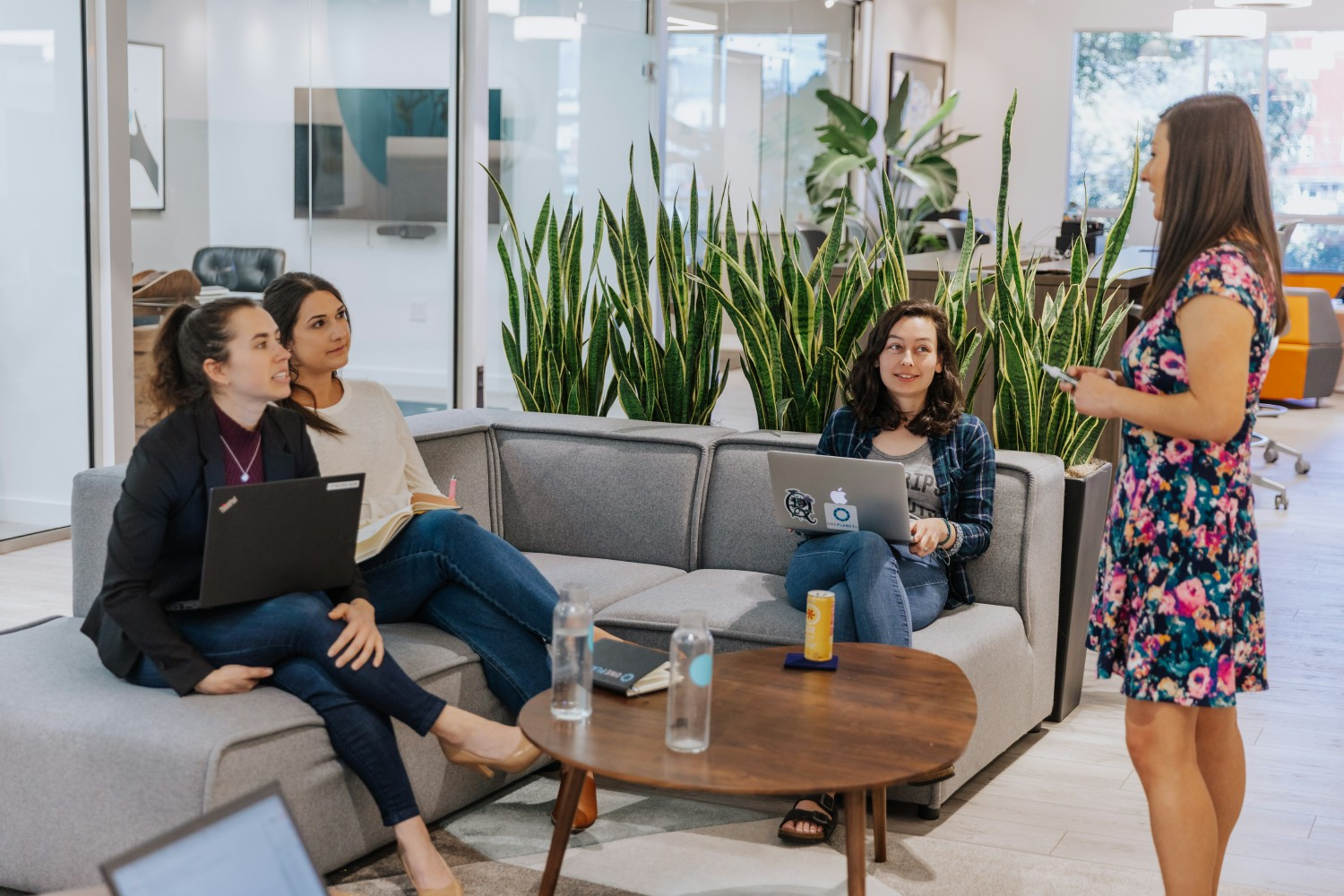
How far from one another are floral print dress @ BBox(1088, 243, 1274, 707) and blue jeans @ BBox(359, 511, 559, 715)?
1.12 m

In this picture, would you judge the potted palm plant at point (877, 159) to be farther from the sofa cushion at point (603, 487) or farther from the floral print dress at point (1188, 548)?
the floral print dress at point (1188, 548)

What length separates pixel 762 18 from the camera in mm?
8219

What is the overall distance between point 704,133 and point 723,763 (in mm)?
6119

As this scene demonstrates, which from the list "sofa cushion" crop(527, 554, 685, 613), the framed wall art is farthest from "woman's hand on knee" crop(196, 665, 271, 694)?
the framed wall art

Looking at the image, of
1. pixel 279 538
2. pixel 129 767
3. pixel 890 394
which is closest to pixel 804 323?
pixel 890 394

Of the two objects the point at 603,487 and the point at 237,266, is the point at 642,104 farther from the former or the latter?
the point at 603,487

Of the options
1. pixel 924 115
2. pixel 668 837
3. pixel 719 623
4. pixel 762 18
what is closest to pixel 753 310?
pixel 719 623

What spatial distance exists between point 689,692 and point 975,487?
1249mm

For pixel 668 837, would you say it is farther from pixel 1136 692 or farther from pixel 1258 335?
pixel 1258 335

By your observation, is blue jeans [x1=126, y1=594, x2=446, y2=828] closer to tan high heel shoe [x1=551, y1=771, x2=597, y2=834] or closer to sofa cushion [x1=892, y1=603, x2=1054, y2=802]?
tan high heel shoe [x1=551, y1=771, x2=597, y2=834]

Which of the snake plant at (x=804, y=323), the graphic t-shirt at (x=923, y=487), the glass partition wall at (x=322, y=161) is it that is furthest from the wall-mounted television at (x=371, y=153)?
the graphic t-shirt at (x=923, y=487)

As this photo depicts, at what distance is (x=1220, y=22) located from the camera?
887cm

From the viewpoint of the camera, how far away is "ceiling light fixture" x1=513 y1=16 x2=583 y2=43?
6.21 meters

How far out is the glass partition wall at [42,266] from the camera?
15.6 feet
